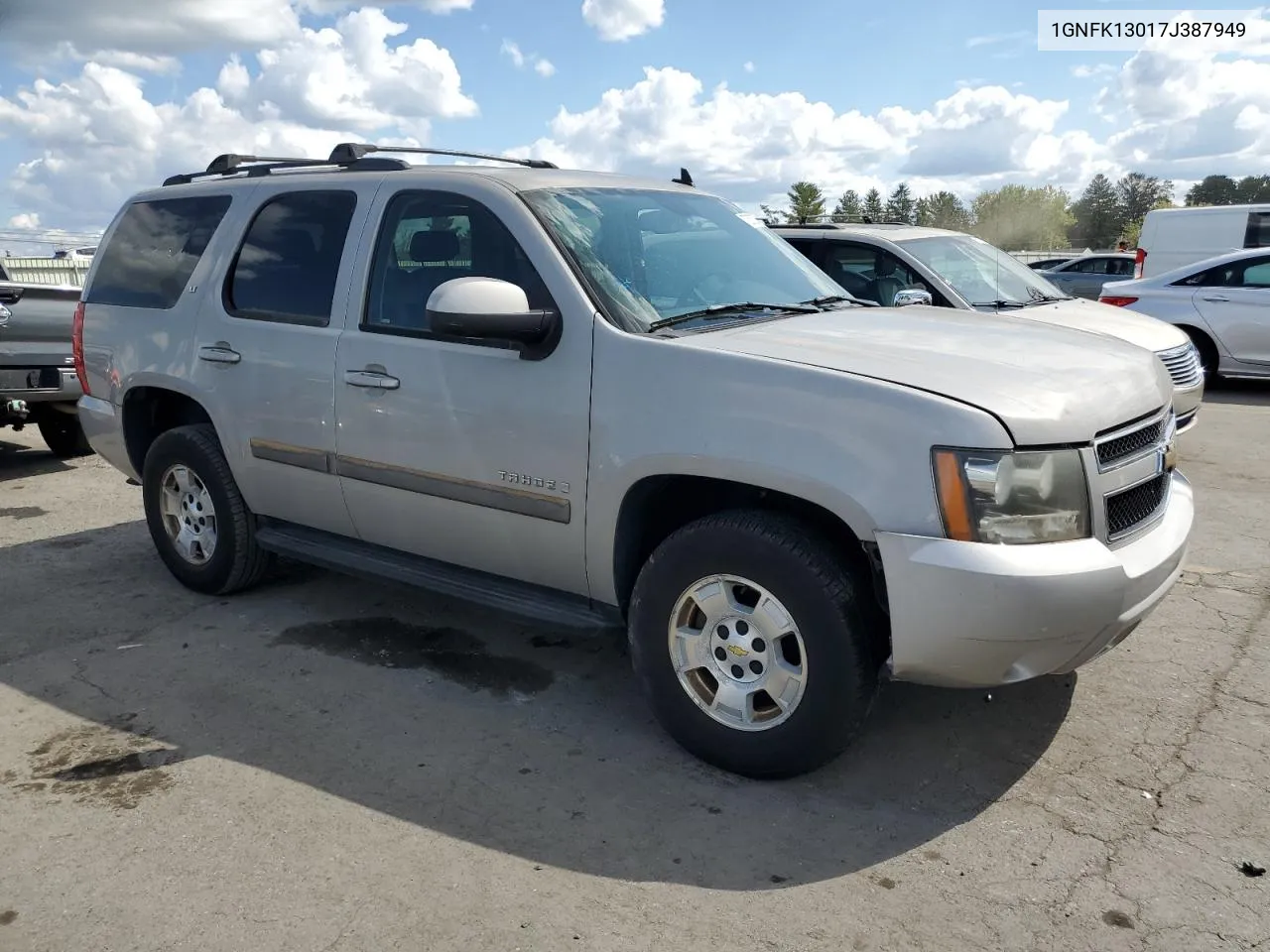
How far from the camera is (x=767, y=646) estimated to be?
327 cm

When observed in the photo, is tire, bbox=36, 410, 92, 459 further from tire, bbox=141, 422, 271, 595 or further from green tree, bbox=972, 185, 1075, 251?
green tree, bbox=972, 185, 1075, 251

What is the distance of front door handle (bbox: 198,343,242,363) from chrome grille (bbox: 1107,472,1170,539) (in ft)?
11.6

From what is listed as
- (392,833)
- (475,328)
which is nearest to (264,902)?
(392,833)

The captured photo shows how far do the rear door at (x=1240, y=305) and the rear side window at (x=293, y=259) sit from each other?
10007 mm

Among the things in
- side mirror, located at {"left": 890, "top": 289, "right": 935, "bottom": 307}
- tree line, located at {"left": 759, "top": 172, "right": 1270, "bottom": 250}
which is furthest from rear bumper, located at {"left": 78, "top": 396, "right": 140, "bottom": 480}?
tree line, located at {"left": 759, "top": 172, "right": 1270, "bottom": 250}

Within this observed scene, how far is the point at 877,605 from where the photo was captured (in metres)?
3.21

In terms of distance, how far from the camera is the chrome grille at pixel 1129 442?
314 centimetres

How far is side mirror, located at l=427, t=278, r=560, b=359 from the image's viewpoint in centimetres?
346

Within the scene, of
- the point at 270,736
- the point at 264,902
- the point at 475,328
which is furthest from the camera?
the point at 270,736

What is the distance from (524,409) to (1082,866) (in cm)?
220

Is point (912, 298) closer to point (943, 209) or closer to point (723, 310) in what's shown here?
point (723, 310)

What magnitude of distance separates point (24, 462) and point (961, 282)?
763 centimetres

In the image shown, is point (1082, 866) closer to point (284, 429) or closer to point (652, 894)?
point (652, 894)

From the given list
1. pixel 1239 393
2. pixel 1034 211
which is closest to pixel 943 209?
pixel 1034 211
